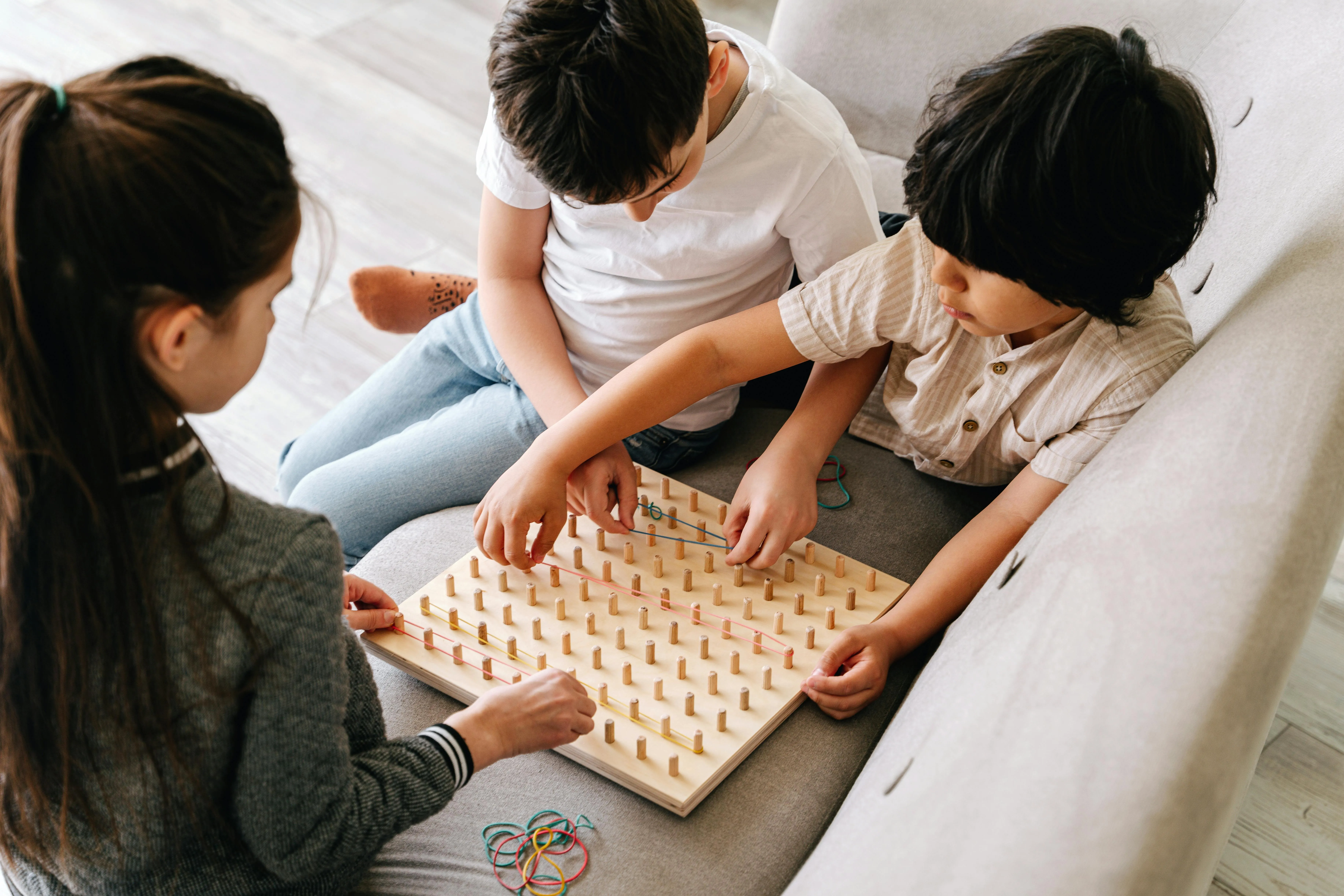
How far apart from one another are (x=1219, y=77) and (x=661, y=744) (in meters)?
0.97

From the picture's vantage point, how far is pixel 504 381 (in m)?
1.19

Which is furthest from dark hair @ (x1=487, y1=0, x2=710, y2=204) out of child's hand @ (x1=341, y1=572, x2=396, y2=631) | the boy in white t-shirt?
child's hand @ (x1=341, y1=572, x2=396, y2=631)

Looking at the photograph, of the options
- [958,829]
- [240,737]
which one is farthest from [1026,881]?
[240,737]

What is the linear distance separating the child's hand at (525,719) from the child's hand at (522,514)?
17cm

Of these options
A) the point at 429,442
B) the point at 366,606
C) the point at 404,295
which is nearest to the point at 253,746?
the point at 366,606

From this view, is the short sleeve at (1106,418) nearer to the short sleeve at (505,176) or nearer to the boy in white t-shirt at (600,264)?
the boy in white t-shirt at (600,264)

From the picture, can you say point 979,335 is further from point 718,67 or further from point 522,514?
point 522,514

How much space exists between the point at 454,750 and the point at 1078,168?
60cm

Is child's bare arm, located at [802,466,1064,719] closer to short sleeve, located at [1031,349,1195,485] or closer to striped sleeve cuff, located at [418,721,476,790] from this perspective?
short sleeve, located at [1031,349,1195,485]

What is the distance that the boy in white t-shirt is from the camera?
2.74 feet

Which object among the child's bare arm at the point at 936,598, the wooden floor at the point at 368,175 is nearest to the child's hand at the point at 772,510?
the child's bare arm at the point at 936,598

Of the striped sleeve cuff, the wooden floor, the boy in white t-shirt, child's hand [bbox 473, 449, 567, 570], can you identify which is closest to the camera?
the striped sleeve cuff

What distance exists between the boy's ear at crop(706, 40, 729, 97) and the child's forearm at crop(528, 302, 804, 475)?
20 cm

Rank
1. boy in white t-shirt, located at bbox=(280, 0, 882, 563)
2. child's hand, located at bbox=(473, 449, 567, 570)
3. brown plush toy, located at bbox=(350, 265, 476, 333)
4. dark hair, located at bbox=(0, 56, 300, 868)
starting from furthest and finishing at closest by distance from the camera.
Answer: brown plush toy, located at bbox=(350, 265, 476, 333) < child's hand, located at bbox=(473, 449, 567, 570) < boy in white t-shirt, located at bbox=(280, 0, 882, 563) < dark hair, located at bbox=(0, 56, 300, 868)
